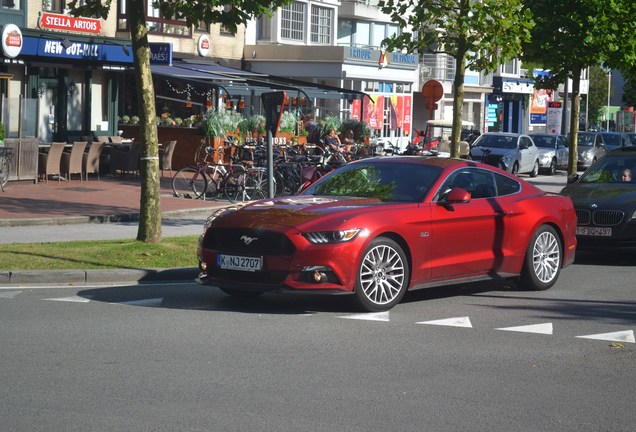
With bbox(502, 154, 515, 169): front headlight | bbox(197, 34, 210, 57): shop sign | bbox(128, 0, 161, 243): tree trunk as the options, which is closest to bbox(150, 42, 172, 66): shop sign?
bbox(197, 34, 210, 57): shop sign

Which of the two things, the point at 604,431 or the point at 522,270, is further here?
the point at 522,270

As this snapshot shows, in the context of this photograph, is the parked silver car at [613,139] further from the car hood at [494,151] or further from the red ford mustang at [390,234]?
the red ford mustang at [390,234]

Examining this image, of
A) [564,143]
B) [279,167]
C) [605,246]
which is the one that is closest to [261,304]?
[605,246]

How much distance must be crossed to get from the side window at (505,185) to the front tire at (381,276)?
7.08ft

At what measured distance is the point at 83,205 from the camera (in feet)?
71.9

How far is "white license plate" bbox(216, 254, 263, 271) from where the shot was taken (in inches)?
428

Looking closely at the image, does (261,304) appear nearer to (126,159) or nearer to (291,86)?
(126,159)

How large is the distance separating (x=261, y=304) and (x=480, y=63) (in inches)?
436

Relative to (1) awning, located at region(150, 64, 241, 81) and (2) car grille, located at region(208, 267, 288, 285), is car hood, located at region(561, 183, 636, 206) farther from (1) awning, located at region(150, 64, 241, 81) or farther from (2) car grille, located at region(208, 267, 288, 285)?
(1) awning, located at region(150, 64, 241, 81)

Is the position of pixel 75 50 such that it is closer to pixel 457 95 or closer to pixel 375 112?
pixel 457 95

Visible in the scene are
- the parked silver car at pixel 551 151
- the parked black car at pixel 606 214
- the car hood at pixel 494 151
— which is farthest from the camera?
the parked silver car at pixel 551 151

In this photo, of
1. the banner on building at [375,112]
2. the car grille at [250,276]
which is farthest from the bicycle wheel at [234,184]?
the banner on building at [375,112]

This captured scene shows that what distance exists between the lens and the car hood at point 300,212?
1086cm

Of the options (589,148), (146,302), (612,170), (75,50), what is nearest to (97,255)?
(146,302)
